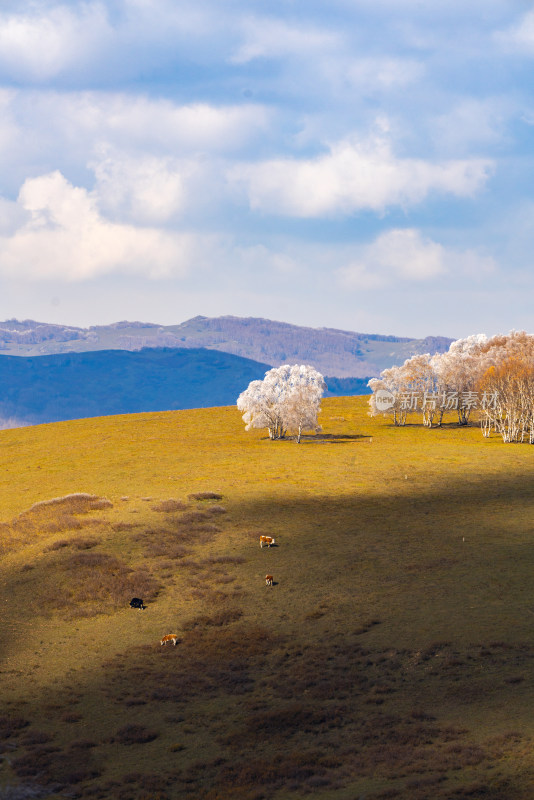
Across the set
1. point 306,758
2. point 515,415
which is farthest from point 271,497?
point 515,415

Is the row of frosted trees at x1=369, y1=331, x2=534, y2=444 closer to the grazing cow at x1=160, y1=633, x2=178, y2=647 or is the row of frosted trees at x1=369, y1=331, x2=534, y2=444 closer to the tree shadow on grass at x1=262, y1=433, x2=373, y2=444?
the tree shadow on grass at x1=262, y1=433, x2=373, y2=444

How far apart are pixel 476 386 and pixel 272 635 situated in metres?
89.9

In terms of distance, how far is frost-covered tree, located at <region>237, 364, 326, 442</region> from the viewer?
109 meters

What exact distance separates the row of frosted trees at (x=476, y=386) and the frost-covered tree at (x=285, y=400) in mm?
19601

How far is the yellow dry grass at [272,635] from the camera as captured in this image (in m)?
23.8

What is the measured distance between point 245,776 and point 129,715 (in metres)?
9.07

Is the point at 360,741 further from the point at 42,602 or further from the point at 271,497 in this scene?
the point at 271,497

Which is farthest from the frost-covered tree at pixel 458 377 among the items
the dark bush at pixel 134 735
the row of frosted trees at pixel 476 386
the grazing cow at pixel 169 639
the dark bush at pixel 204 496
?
the dark bush at pixel 134 735

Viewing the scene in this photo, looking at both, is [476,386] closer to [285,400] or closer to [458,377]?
[458,377]

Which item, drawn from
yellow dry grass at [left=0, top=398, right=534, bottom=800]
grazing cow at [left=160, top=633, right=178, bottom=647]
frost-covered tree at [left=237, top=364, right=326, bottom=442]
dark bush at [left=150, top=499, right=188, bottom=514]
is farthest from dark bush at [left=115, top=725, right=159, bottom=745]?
frost-covered tree at [left=237, top=364, right=326, bottom=442]

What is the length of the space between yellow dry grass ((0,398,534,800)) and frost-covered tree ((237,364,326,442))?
2473cm

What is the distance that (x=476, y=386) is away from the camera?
117375mm

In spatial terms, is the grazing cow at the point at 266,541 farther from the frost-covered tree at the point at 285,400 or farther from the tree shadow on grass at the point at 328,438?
the tree shadow on grass at the point at 328,438

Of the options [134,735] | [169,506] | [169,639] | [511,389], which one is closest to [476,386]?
[511,389]
